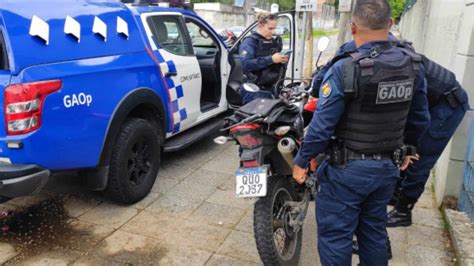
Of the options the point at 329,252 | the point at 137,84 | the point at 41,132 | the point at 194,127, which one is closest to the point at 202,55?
the point at 194,127

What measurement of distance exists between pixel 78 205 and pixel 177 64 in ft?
5.46

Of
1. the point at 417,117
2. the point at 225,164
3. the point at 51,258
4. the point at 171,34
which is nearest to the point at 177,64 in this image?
the point at 171,34

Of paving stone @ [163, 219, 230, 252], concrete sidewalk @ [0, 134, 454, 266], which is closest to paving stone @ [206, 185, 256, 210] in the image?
concrete sidewalk @ [0, 134, 454, 266]

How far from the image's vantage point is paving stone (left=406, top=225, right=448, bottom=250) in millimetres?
3209

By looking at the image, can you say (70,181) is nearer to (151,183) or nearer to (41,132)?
(151,183)

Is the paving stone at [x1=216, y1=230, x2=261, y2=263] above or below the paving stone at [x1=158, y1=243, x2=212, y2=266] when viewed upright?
below

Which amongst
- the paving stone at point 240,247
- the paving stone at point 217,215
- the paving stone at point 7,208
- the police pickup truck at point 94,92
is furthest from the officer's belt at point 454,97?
the paving stone at point 7,208

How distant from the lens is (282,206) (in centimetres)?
276

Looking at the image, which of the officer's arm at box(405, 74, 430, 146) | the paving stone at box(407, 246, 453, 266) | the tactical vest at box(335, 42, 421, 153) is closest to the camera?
the tactical vest at box(335, 42, 421, 153)

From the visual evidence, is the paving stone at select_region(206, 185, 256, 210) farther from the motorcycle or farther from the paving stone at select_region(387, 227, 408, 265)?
the paving stone at select_region(387, 227, 408, 265)

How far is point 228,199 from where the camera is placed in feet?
12.9

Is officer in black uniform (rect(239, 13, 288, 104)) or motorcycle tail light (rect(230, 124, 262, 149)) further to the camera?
officer in black uniform (rect(239, 13, 288, 104))

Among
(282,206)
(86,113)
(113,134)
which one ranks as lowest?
(282,206)

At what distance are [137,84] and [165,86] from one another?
0.47 metres
